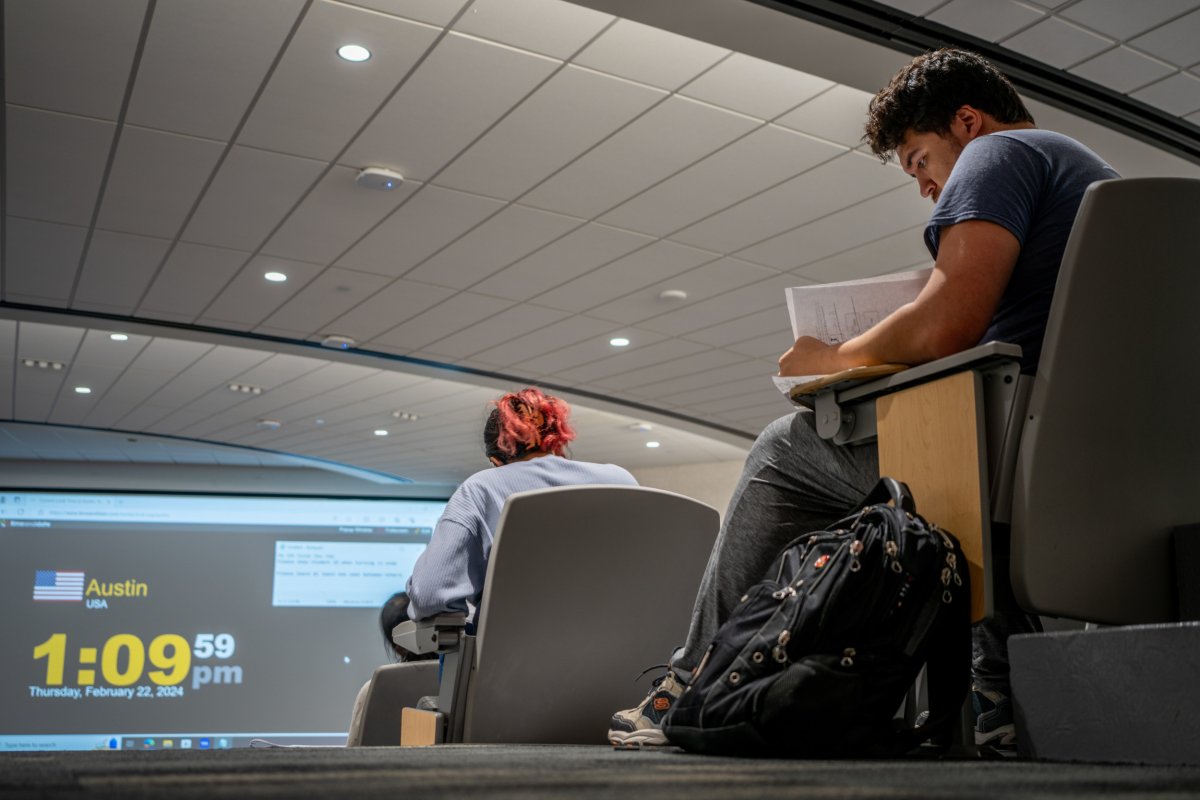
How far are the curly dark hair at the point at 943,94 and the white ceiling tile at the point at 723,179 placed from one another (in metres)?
2.98

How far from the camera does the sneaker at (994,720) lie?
48.1 inches

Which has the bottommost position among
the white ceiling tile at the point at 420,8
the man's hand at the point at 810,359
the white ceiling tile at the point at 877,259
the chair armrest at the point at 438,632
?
the chair armrest at the point at 438,632

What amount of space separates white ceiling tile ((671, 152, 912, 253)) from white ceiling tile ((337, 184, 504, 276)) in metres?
1.16

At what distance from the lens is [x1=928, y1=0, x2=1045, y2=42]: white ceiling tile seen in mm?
3494

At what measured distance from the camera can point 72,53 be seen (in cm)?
388

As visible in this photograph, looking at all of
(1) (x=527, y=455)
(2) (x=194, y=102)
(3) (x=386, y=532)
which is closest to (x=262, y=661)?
(3) (x=386, y=532)

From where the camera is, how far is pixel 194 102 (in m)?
4.25

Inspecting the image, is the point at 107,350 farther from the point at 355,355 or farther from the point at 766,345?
the point at 766,345

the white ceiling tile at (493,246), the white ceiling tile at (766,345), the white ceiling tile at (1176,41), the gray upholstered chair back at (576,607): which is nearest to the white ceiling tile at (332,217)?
the white ceiling tile at (493,246)

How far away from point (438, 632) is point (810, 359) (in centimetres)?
105

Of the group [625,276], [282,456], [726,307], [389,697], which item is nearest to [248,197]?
[625,276]

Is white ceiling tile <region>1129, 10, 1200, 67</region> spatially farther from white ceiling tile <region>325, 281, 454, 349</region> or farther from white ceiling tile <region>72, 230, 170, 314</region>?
white ceiling tile <region>72, 230, 170, 314</region>

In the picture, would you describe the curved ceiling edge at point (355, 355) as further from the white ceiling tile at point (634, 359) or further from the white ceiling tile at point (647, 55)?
the white ceiling tile at point (647, 55)

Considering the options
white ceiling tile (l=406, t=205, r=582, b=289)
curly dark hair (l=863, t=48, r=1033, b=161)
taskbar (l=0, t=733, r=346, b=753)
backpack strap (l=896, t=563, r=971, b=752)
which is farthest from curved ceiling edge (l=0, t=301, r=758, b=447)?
backpack strap (l=896, t=563, r=971, b=752)
